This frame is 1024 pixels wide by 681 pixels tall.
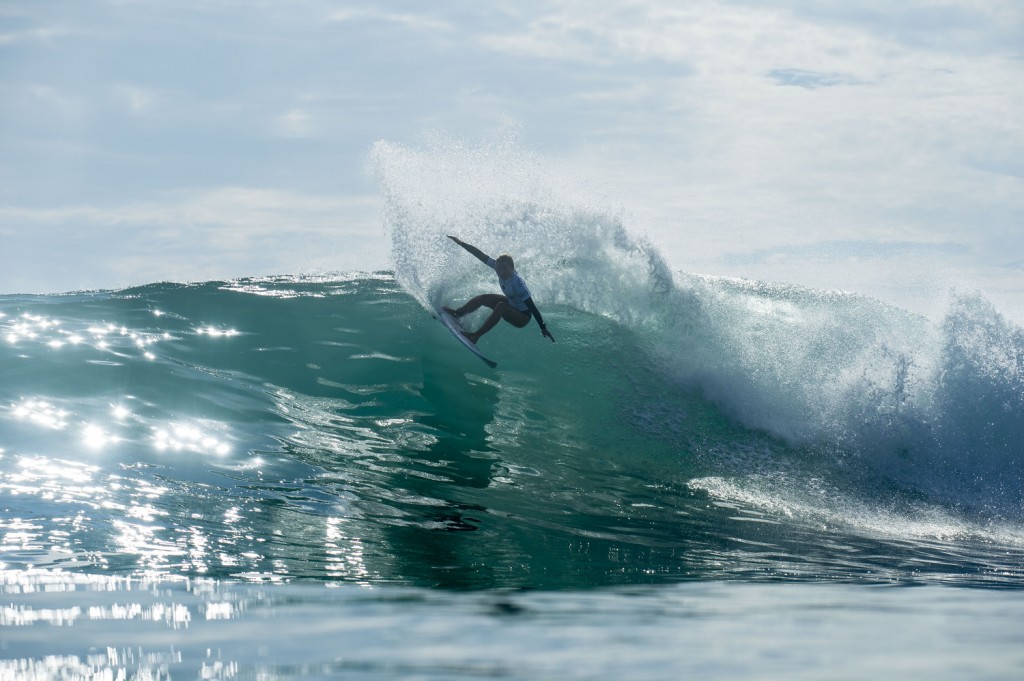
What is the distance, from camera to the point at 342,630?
3699mm

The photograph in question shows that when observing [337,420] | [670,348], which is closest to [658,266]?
[670,348]

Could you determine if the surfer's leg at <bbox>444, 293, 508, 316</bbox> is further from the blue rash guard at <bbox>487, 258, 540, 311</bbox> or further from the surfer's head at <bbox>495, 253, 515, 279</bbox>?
the surfer's head at <bbox>495, 253, 515, 279</bbox>

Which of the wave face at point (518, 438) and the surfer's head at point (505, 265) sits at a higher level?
the surfer's head at point (505, 265)

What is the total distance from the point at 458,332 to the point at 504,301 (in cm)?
77

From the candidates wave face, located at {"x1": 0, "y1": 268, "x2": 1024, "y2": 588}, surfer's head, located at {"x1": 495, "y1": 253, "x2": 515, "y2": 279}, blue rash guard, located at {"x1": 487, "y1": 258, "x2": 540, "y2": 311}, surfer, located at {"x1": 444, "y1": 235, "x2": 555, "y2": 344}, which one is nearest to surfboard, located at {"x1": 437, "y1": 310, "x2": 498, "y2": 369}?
surfer, located at {"x1": 444, "y1": 235, "x2": 555, "y2": 344}

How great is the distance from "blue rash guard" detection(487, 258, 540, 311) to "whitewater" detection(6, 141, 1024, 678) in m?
1.02

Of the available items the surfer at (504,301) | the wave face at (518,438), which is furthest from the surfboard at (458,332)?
the wave face at (518,438)

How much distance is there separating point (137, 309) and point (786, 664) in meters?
13.2

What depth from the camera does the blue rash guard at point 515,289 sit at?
11195 millimetres

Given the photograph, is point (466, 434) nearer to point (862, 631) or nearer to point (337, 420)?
point (337, 420)

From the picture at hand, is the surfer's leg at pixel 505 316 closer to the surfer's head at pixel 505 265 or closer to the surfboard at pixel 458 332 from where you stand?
the surfboard at pixel 458 332

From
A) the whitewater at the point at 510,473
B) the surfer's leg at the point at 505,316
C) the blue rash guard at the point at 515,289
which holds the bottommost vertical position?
the whitewater at the point at 510,473

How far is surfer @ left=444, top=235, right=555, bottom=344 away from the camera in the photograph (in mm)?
11125

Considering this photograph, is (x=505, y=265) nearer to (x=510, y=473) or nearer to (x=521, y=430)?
(x=521, y=430)
